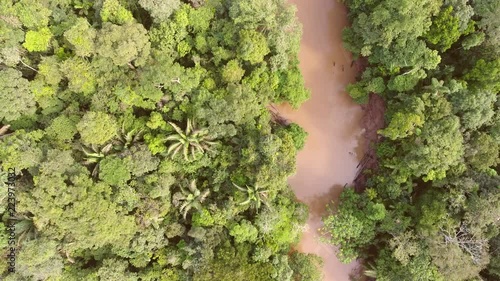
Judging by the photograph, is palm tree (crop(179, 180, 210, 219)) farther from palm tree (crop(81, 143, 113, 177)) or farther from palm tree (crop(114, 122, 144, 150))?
palm tree (crop(81, 143, 113, 177))

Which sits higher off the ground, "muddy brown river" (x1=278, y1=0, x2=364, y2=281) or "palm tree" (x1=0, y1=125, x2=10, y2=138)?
"muddy brown river" (x1=278, y1=0, x2=364, y2=281)

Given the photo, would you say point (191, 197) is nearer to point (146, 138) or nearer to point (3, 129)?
point (146, 138)

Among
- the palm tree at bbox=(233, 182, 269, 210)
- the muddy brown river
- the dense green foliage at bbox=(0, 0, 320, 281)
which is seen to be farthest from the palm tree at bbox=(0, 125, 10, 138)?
the muddy brown river

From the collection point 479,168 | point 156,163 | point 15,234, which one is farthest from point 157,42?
point 479,168

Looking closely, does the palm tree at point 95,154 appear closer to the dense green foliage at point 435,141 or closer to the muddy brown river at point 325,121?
the muddy brown river at point 325,121

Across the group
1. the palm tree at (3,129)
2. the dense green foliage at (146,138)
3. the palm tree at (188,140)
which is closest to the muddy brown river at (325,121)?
the dense green foliage at (146,138)

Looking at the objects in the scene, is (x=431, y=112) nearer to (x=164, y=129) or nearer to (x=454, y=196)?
(x=454, y=196)
